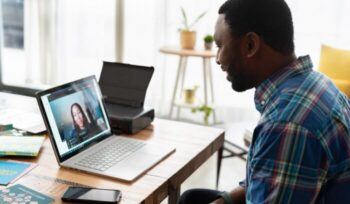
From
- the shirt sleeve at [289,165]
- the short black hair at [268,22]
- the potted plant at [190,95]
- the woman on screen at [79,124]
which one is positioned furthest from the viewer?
the potted plant at [190,95]

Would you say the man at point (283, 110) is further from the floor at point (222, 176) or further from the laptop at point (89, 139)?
the floor at point (222, 176)

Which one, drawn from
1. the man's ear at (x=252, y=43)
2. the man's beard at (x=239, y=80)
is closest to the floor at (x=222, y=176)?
the man's beard at (x=239, y=80)

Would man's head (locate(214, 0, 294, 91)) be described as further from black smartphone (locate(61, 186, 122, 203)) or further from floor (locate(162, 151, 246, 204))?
floor (locate(162, 151, 246, 204))

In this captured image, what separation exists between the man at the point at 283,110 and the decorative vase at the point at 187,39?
254 cm

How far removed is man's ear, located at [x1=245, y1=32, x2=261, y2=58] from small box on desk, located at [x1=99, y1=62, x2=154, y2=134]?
71cm

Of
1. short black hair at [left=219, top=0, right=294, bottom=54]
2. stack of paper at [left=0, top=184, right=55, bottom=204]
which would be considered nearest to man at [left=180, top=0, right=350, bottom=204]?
short black hair at [left=219, top=0, right=294, bottom=54]

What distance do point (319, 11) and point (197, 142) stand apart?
2.53m

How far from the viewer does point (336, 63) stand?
331cm

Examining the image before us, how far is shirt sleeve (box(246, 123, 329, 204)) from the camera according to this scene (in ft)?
3.28

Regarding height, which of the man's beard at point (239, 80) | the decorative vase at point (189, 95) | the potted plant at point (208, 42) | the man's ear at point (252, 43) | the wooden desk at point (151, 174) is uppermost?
the man's ear at point (252, 43)

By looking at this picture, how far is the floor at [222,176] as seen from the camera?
2.99 m

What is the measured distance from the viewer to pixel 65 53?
4688 mm

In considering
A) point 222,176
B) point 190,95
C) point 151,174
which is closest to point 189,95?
point 190,95

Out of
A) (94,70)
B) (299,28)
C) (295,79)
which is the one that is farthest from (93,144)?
(94,70)
